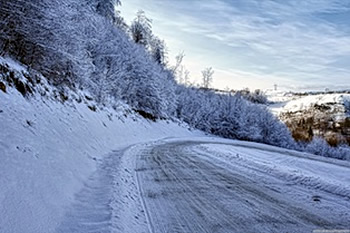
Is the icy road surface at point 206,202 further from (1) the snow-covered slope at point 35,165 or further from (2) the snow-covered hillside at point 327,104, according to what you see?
(2) the snow-covered hillside at point 327,104

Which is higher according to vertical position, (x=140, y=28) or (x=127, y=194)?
(x=140, y=28)

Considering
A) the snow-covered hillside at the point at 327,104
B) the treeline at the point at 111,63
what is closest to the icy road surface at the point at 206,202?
the treeline at the point at 111,63

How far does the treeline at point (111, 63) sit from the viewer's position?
1073 cm

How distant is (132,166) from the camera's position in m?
9.09

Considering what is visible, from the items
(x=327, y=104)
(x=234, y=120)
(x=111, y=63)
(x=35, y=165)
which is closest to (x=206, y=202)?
(x=35, y=165)

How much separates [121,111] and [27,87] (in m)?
16.2

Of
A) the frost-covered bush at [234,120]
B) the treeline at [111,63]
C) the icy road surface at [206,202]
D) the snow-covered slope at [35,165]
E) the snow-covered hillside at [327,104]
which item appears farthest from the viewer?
the snow-covered hillside at [327,104]

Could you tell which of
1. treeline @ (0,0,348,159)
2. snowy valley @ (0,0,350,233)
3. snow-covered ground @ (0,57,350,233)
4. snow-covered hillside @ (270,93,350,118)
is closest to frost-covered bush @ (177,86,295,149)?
treeline @ (0,0,348,159)

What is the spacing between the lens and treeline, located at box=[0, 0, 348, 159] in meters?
10.7

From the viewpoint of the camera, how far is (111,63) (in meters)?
27.9

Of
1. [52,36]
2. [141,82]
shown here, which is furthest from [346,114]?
[52,36]

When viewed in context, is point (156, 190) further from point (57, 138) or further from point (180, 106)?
point (180, 106)

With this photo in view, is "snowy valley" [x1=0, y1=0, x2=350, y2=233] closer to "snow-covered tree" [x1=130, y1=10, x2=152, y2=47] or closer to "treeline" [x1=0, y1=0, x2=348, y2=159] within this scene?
"treeline" [x1=0, y1=0, x2=348, y2=159]

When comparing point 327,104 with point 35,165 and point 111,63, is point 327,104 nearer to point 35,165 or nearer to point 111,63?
point 111,63
